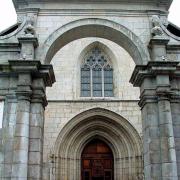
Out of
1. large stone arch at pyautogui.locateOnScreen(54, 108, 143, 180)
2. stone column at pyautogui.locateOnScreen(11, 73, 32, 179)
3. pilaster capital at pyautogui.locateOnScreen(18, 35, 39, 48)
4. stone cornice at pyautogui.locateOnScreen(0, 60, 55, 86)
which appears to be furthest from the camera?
large stone arch at pyautogui.locateOnScreen(54, 108, 143, 180)

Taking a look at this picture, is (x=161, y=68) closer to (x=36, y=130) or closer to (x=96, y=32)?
(x=96, y=32)

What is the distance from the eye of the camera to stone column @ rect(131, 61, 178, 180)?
7137mm

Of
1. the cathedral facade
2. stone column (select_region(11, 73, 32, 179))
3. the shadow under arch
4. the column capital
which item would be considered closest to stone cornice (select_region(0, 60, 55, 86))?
the cathedral facade

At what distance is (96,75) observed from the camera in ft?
55.0

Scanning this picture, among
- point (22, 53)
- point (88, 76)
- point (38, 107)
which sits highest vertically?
point (88, 76)

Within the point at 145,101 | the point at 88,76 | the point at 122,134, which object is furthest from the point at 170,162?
the point at 88,76

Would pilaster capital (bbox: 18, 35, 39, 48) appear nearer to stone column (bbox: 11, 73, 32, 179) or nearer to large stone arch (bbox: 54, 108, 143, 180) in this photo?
stone column (bbox: 11, 73, 32, 179)

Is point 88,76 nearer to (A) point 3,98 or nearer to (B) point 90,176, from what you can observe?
(B) point 90,176

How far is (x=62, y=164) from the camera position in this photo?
1482 centimetres

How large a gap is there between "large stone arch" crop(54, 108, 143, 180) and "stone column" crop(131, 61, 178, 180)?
729 cm

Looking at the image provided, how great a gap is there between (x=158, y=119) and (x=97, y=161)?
8511mm

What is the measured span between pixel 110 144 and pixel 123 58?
4493 millimetres

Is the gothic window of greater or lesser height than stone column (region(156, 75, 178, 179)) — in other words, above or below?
above

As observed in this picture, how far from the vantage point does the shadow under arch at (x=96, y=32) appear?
8.16m
